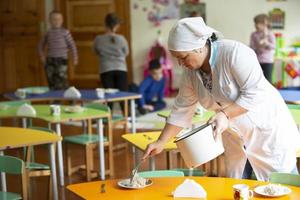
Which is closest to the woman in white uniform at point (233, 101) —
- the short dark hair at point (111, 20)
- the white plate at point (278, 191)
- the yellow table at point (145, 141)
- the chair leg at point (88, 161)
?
the white plate at point (278, 191)

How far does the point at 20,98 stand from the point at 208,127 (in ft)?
11.9

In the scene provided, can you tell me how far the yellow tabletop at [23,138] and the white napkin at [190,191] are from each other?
4.48 feet

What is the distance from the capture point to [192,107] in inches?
105

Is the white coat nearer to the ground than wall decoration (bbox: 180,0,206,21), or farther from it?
nearer to the ground

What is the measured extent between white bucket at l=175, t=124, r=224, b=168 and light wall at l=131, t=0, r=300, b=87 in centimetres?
662

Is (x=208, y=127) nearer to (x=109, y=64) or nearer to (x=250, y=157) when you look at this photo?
(x=250, y=157)

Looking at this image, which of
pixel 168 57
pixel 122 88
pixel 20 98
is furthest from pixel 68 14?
pixel 20 98

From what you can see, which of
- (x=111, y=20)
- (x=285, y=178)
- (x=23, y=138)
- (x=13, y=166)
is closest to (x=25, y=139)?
(x=23, y=138)

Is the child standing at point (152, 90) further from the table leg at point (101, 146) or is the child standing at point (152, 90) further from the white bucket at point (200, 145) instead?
the white bucket at point (200, 145)

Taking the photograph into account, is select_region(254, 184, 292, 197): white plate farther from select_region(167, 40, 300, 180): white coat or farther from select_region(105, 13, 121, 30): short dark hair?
select_region(105, 13, 121, 30): short dark hair

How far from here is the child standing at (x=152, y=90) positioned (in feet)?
22.6

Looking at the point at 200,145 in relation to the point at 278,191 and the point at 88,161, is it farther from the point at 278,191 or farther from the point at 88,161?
the point at 88,161

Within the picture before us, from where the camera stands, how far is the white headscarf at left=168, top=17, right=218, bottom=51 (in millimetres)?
2332

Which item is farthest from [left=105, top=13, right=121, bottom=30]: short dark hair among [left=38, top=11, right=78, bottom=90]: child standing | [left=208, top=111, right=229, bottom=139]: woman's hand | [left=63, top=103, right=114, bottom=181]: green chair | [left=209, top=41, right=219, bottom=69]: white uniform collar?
[left=208, top=111, right=229, bottom=139]: woman's hand
